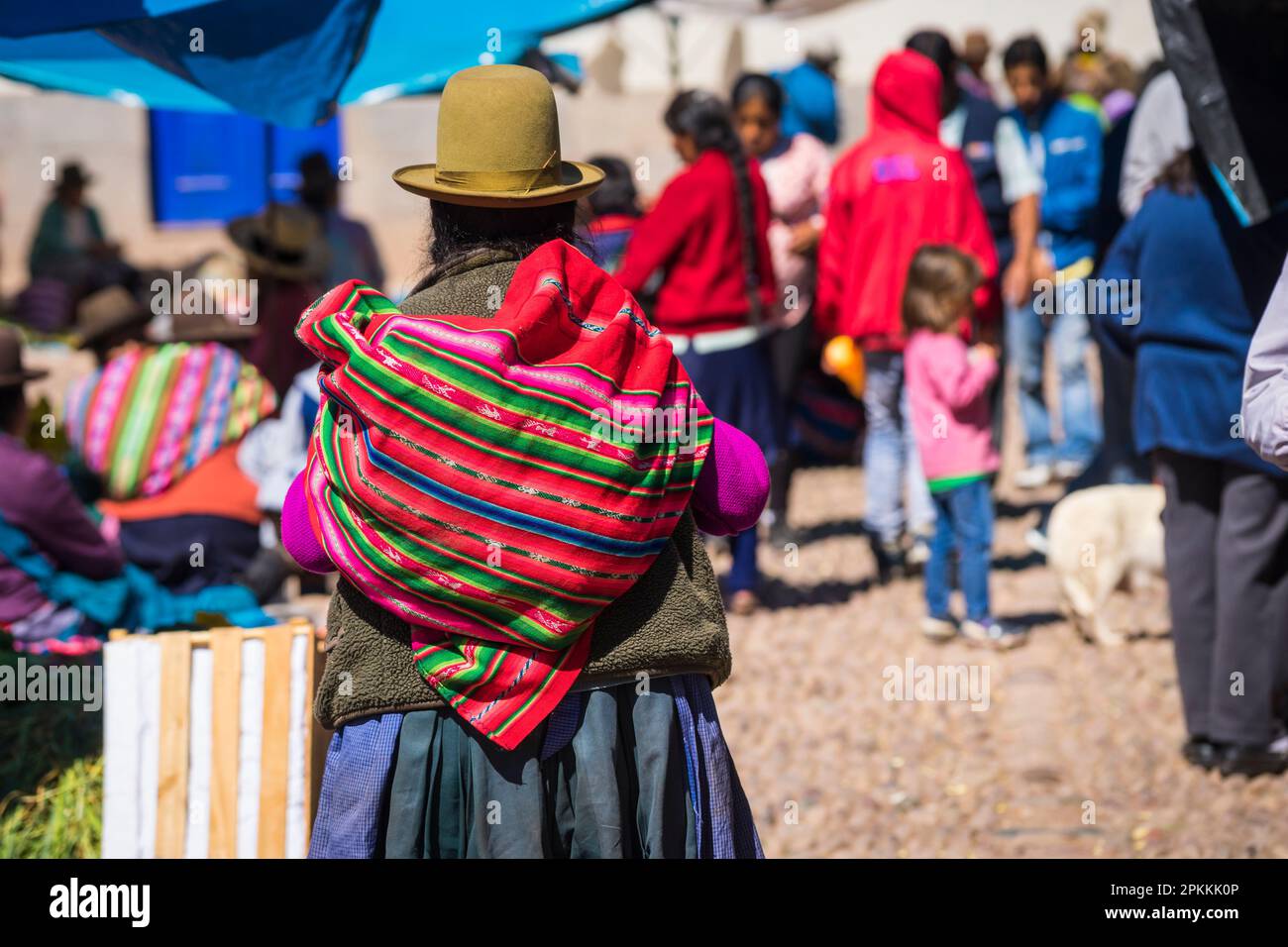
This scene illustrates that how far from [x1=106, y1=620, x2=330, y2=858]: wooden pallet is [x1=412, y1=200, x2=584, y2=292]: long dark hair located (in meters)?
1.13

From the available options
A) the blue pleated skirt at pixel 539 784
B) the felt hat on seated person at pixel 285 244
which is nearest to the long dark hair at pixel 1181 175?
the blue pleated skirt at pixel 539 784

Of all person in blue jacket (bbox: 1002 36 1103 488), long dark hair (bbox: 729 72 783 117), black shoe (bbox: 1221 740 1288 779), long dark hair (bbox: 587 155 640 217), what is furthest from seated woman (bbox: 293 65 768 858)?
person in blue jacket (bbox: 1002 36 1103 488)

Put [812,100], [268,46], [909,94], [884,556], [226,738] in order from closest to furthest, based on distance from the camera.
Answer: [226,738] → [268,46] → [909,94] → [884,556] → [812,100]

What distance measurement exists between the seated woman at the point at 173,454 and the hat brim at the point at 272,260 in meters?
2.07

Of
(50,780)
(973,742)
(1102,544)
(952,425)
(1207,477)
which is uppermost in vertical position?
(952,425)

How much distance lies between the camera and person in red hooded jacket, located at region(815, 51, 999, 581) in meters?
6.78

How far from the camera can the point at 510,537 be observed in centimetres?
244

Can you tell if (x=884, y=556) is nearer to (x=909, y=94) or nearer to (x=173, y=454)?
(x=909, y=94)

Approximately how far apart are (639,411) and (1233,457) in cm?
272

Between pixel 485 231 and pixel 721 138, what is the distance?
168 inches

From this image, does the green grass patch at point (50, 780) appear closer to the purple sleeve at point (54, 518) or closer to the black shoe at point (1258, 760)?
the purple sleeve at point (54, 518)

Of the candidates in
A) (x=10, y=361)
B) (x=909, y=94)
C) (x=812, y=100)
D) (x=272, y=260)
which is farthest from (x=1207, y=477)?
(x=812, y=100)
